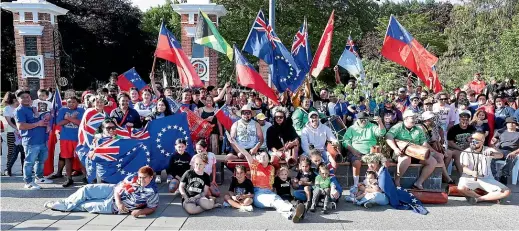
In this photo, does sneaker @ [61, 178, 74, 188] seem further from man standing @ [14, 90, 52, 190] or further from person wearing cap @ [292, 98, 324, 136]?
person wearing cap @ [292, 98, 324, 136]

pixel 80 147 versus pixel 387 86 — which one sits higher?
pixel 387 86

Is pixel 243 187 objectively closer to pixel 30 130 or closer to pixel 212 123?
pixel 212 123

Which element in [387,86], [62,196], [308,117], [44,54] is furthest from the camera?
[387,86]

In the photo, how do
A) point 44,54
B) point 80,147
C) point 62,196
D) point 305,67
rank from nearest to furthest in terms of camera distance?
point 62,196 < point 80,147 < point 305,67 < point 44,54

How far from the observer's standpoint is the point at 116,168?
7.67 m

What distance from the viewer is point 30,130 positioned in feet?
25.2

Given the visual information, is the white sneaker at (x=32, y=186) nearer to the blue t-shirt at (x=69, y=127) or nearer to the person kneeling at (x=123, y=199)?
the blue t-shirt at (x=69, y=127)

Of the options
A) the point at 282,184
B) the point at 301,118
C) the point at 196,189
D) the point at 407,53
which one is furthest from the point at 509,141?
the point at 196,189

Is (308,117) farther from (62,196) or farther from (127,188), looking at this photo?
(62,196)

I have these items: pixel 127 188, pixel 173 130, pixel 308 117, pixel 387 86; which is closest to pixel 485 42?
pixel 387 86

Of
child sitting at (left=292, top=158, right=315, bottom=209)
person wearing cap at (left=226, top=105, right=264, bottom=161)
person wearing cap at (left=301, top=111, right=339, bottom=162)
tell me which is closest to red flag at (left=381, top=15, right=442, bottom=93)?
person wearing cap at (left=301, top=111, right=339, bottom=162)

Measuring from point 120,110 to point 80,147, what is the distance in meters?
0.91

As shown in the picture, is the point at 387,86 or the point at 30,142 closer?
the point at 30,142

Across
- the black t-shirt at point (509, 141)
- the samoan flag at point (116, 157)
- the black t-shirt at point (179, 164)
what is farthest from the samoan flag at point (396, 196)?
the samoan flag at point (116, 157)
